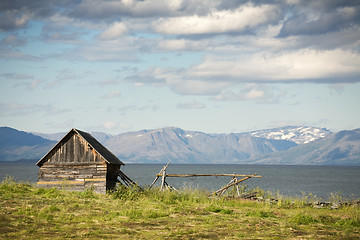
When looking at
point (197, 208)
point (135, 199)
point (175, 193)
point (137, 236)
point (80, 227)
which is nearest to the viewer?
point (137, 236)

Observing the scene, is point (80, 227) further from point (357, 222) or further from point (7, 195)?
point (357, 222)

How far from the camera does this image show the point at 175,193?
37625 mm

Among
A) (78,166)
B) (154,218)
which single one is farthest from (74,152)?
(154,218)

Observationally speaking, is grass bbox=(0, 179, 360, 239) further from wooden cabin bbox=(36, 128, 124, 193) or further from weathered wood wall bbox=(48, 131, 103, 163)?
weathered wood wall bbox=(48, 131, 103, 163)

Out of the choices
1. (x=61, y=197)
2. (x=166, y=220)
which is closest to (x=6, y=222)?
(x=166, y=220)

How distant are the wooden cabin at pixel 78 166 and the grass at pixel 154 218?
4157 millimetres

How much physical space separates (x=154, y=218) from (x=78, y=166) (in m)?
16.1

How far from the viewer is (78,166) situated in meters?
41.1

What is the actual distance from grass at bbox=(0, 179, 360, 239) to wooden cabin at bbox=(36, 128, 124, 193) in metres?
4.16

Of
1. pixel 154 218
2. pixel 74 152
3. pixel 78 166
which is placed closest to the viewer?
pixel 154 218

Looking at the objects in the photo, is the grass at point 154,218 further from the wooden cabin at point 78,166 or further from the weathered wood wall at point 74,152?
the weathered wood wall at point 74,152

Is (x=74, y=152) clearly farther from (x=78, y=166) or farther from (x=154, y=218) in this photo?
(x=154, y=218)

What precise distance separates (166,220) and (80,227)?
5.26m

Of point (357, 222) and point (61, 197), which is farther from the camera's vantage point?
point (61, 197)
